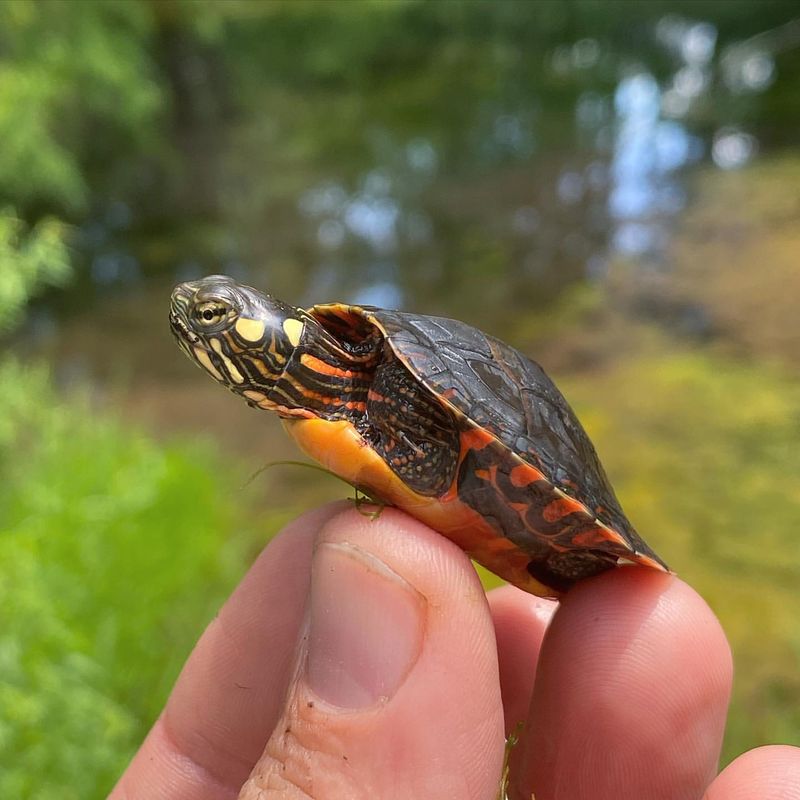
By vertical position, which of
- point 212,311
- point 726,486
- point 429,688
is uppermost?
point 212,311

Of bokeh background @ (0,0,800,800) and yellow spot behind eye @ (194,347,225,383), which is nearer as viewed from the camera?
yellow spot behind eye @ (194,347,225,383)

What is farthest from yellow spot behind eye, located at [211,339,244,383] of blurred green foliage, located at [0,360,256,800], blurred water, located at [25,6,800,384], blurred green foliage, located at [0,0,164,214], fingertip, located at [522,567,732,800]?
blurred green foliage, located at [0,0,164,214]

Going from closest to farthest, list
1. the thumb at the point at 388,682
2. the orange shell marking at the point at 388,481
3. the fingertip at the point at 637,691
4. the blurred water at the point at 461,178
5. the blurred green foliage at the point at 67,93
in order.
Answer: the thumb at the point at 388,682 → the orange shell marking at the point at 388,481 → the fingertip at the point at 637,691 → the blurred green foliage at the point at 67,93 → the blurred water at the point at 461,178

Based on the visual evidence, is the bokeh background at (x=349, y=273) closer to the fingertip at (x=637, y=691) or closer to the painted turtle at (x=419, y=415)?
the fingertip at (x=637, y=691)

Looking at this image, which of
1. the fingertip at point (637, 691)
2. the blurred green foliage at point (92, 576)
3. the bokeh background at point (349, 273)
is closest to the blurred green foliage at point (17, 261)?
the bokeh background at point (349, 273)

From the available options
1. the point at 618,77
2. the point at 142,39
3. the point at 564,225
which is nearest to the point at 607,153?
the point at 564,225

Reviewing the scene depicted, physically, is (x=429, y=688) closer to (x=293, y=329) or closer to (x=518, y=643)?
(x=293, y=329)

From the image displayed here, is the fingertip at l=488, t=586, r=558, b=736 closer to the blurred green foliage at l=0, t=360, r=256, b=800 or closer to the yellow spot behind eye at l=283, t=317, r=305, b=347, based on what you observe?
the yellow spot behind eye at l=283, t=317, r=305, b=347

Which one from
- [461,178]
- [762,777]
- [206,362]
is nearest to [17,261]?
[206,362]
